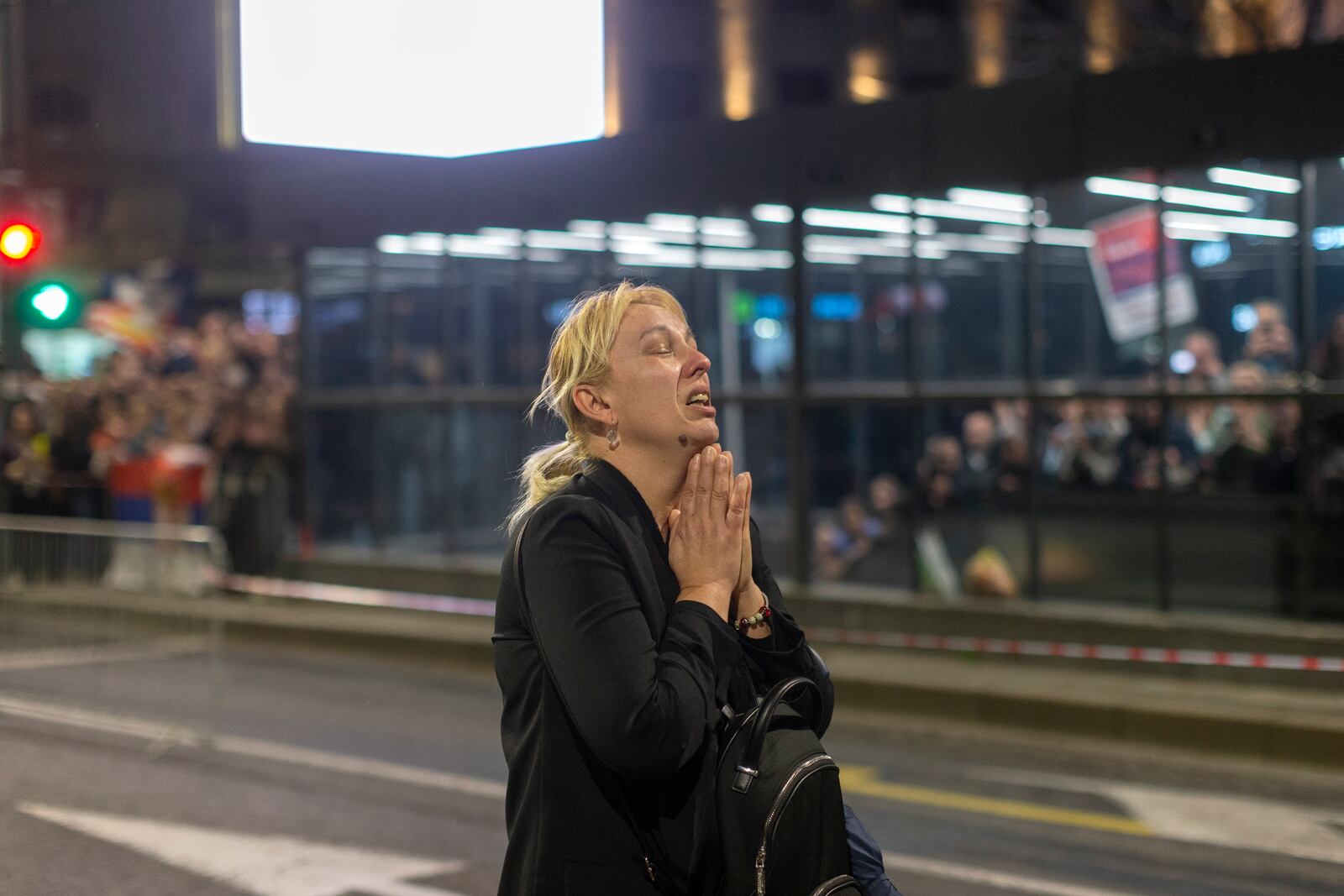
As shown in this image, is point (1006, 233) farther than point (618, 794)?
Yes

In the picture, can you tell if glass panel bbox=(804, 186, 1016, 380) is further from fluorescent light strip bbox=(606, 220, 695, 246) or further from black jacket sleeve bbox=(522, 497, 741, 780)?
→ black jacket sleeve bbox=(522, 497, 741, 780)

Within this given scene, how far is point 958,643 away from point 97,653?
636 cm

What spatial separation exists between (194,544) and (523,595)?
7616 millimetres

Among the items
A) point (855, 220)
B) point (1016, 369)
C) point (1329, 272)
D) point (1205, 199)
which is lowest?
point (1016, 369)

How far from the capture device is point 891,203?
12719mm

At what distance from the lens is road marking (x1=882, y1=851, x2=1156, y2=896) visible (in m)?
6.14

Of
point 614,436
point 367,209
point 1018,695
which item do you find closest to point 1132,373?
point 1018,695

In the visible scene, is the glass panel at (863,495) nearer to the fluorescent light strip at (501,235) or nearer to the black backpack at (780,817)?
the fluorescent light strip at (501,235)

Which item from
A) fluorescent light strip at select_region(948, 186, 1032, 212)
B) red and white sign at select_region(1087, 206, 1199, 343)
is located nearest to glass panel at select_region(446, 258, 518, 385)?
fluorescent light strip at select_region(948, 186, 1032, 212)

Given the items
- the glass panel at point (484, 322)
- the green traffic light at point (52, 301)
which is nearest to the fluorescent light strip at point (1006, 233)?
the glass panel at point (484, 322)

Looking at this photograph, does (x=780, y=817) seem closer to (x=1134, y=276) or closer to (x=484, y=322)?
(x=1134, y=276)

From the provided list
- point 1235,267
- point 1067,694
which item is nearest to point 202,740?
point 1067,694

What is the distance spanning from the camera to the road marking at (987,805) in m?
7.29

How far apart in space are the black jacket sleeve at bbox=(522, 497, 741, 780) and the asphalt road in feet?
12.9
